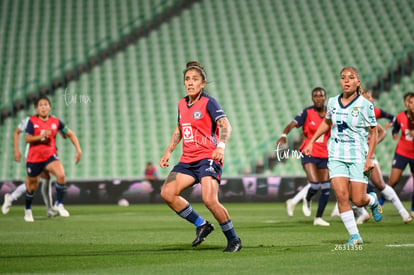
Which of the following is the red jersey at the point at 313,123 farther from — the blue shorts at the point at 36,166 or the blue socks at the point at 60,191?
the blue socks at the point at 60,191

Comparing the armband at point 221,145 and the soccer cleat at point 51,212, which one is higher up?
the armband at point 221,145

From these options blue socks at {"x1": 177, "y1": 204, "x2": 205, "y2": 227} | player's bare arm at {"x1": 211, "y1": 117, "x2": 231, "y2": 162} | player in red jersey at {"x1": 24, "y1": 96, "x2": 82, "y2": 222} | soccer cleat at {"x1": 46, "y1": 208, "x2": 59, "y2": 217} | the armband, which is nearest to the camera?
player's bare arm at {"x1": 211, "y1": 117, "x2": 231, "y2": 162}

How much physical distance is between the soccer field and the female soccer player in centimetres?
59

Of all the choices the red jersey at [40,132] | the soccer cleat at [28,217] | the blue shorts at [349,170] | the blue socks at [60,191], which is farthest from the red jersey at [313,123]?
the soccer cleat at [28,217]

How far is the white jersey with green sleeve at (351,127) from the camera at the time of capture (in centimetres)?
854

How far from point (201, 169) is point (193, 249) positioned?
3.10 feet

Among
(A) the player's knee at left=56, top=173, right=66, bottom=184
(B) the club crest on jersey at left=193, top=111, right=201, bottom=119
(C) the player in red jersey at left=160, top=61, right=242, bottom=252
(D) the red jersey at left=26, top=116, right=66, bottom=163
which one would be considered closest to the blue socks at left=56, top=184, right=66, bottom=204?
(A) the player's knee at left=56, top=173, right=66, bottom=184

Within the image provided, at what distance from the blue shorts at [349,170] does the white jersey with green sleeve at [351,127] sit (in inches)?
1.8

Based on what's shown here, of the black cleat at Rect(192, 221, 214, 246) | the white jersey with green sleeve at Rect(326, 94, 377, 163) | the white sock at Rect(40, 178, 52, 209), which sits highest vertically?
the white jersey with green sleeve at Rect(326, 94, 377, 163)

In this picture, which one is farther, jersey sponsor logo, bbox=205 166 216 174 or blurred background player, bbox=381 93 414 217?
blurred background player, bbox=381 93 414 217

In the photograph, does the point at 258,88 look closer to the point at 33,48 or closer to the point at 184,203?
the point at 33,48

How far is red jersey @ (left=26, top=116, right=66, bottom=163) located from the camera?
46.1 feet

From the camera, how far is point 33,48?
2869 cm

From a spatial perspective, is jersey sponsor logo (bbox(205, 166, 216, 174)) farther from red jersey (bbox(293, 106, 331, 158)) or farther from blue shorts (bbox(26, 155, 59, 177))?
blue shorts (bbox(26, 155, 59, 177))
